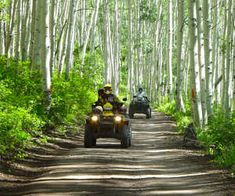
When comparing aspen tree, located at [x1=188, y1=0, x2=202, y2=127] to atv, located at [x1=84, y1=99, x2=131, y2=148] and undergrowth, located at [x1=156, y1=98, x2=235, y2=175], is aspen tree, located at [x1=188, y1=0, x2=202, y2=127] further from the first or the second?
atv, located at [x1=84, y1=99, x2=131, y2=148]

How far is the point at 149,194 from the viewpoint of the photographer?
995 centimetres

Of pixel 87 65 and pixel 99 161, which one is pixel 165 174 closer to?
pixel 99 161

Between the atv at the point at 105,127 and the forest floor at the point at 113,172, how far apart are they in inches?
13.6

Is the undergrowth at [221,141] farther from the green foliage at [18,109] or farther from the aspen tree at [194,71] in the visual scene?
the green foliage at [18,109]

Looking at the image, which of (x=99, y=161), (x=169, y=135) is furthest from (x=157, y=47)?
(x=99, y=161)

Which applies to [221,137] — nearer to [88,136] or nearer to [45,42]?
[88,136]

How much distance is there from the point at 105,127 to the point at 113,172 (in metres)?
5.06

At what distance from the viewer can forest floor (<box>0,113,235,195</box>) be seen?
10291mm

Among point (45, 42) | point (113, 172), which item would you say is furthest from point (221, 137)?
point (45, 42)

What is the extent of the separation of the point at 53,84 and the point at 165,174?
1040cm

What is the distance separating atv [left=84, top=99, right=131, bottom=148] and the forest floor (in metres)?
0.35

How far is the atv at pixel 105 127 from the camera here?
17.2 meters

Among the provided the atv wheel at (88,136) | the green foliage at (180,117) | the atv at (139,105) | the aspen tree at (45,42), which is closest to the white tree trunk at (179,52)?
the green foliage at (180,117)

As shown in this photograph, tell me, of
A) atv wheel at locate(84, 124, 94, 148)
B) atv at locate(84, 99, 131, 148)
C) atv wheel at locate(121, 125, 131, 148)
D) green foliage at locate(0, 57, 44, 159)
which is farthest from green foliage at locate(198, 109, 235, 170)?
green foliage at locate(0, 57, 44, 159)
